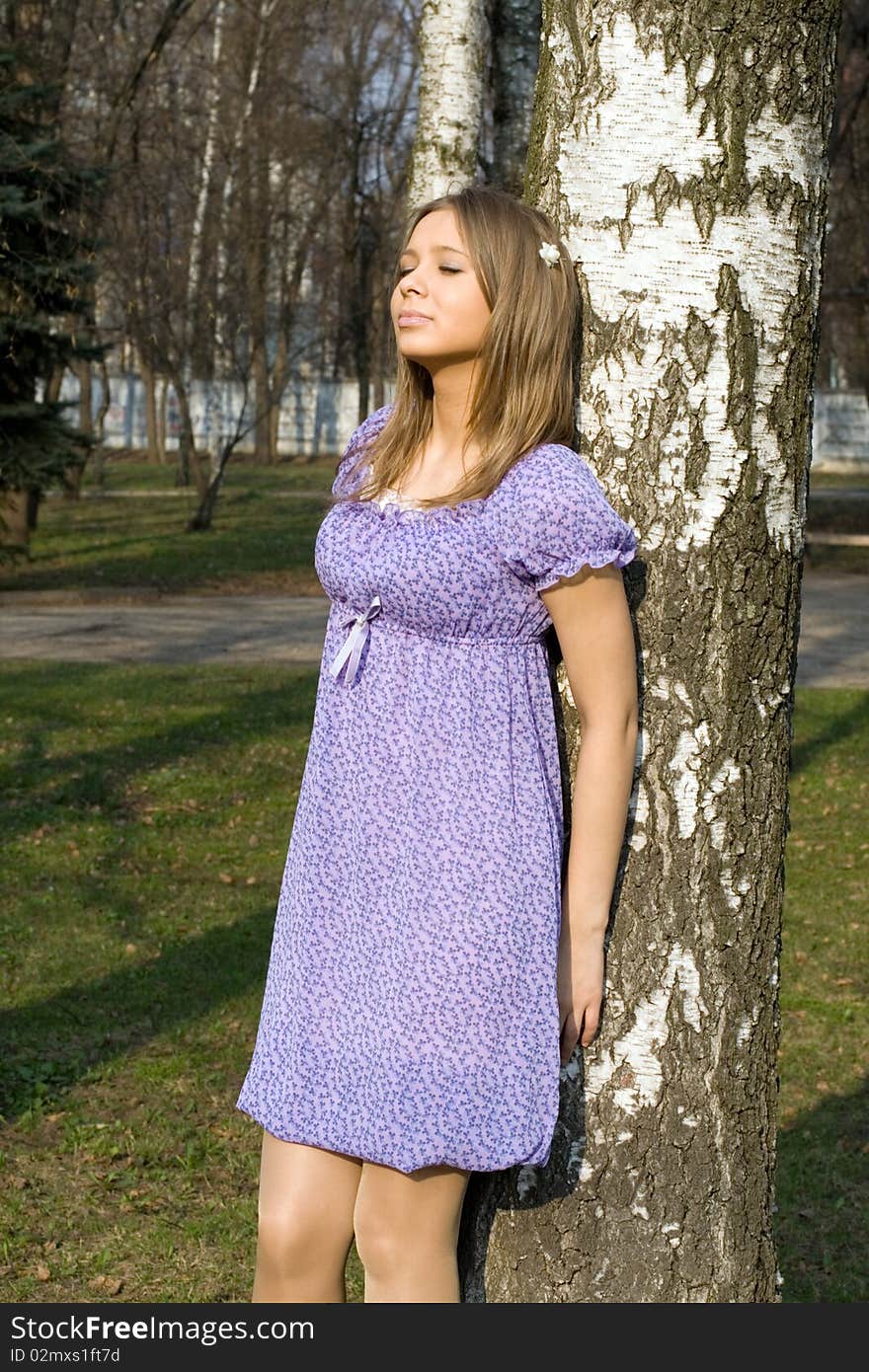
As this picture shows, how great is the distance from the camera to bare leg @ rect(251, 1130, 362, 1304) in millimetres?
2338

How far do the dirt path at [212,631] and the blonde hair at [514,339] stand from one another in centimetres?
1007

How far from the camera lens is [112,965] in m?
5.84

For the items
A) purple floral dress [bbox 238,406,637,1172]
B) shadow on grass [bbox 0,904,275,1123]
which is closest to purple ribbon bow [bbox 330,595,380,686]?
purple floral dress [bbox 238,406,637,1172]

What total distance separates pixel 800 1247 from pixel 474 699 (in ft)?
7.69

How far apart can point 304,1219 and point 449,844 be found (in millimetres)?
585

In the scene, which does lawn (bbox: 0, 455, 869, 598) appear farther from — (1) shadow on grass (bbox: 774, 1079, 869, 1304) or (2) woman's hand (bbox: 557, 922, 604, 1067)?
(2) woman's hand (bbox: 557, 922, 604, 1067)

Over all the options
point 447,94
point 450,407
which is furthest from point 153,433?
point 450,407

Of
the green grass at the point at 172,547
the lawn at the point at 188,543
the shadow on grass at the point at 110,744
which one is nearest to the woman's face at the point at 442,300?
the shadow on grass at the point at 110,744

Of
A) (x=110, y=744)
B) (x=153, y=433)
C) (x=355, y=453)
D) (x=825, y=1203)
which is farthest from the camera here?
(x=153, y=433)

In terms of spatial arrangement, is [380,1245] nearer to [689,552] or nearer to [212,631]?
[689,552]

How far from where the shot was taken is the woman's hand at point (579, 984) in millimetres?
2326

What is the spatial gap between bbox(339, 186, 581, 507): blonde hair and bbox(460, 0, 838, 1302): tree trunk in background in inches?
4.2

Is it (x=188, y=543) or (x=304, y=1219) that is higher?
(x=304, y=1219)

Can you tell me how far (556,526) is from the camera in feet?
7.07
